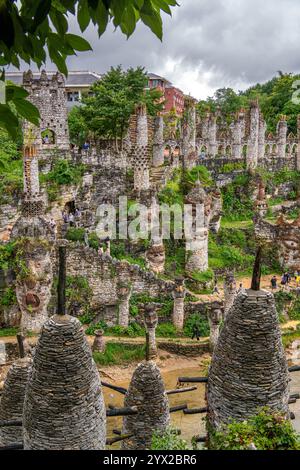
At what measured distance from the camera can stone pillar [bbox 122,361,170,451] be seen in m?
7.91

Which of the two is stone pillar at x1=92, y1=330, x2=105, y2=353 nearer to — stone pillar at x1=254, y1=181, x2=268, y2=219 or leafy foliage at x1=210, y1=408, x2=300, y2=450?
leafy foliage at x1=210, y1=408, x2=300, y2=450

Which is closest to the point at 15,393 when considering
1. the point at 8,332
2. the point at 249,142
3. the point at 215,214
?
the point at 8,332

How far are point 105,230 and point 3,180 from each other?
5.17 m

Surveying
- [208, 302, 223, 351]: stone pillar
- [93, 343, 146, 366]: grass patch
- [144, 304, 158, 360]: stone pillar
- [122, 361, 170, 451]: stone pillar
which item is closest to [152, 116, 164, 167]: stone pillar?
[208, 302, 223, 351]: stone pillar

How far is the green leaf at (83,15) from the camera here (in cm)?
289

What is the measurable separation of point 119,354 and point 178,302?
10.2 feet

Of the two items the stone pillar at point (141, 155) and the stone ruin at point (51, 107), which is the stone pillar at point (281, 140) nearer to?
the stone pillar at point (141, 155)

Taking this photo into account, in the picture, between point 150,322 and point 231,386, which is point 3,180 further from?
point 231,386

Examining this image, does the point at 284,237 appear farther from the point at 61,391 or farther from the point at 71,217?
the point at 61,391

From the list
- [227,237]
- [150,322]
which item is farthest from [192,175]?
[150,322]

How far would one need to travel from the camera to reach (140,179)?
23.9 m

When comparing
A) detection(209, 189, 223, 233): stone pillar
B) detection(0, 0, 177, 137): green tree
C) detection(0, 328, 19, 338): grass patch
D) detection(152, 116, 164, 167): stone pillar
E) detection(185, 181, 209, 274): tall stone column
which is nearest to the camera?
detection(0, 0, 177, 137): green tree

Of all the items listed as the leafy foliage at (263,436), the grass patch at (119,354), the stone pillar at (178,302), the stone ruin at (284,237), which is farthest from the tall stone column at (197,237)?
the leafy foliage at (263,436)

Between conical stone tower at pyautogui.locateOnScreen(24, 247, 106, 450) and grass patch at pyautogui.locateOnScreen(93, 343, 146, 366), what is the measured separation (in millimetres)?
12239
